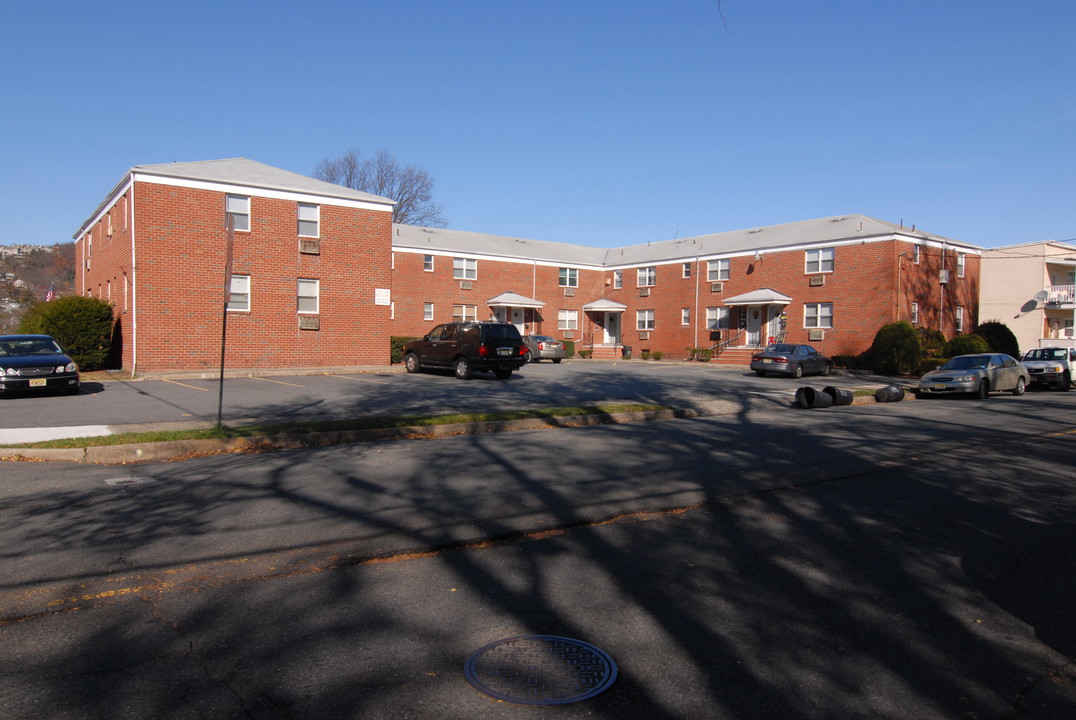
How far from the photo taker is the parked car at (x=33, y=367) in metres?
15.0

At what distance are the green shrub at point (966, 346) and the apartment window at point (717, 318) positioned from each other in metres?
12.4

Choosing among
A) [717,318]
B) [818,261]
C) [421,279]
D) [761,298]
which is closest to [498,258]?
[421,279]

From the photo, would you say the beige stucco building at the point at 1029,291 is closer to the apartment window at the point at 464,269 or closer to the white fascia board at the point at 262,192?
the apartment window at the point at 464,269

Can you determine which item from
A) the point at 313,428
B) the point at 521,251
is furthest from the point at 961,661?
the point at 521,251

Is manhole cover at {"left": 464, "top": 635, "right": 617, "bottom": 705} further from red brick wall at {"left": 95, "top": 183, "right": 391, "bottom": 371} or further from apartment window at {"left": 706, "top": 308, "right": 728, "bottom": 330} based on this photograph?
apartment window at {"left": 706, "top": 308, "right": 728, "bottom": 330}

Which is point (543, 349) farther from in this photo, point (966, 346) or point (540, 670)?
point (540, 670)

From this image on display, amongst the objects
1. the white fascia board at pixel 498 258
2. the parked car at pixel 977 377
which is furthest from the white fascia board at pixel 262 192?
the parked car at pixel 977 377

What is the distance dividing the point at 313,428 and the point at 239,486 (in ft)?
11.1

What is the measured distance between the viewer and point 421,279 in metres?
42.2

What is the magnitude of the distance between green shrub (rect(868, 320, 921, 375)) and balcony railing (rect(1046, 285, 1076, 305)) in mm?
14258

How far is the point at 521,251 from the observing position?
46.7m

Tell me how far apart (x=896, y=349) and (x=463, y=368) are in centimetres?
1998

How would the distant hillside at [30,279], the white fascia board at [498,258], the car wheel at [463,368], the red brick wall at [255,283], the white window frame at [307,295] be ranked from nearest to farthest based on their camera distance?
the car wheel at [463,368] → the red brick wall at [255,283] → the white window frame at [307,295] → the white fascia board at [498,258] → the distant hillside at [30,279]

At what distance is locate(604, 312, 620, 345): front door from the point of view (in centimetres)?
4984
